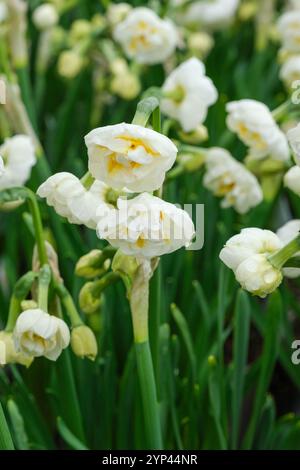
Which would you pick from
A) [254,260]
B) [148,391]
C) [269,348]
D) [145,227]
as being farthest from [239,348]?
[145,227]

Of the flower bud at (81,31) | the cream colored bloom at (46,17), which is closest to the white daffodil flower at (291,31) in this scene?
the flower bud at (81,31)

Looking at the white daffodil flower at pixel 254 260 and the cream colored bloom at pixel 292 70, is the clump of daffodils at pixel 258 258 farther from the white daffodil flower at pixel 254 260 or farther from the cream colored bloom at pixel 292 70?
the cream colored bloom at pixel 292 70

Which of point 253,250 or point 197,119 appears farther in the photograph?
point 197,119

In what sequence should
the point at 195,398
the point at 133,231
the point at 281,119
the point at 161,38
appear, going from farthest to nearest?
the point at 161,38 < the point at 281,119 < the point at 195,398 < the point at 133,231

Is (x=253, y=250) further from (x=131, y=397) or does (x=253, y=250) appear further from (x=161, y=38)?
(x=161, y=38)

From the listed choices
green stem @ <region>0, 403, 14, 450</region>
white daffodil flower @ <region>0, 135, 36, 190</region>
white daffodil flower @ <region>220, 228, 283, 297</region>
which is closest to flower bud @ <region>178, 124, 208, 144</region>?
white daffodil flower @ <region>0, 135, 36, 190</region>

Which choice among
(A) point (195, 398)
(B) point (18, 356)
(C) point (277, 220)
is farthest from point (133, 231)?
(C) point (277, 220)

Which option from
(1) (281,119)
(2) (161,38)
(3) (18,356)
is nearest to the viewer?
(3) (18,356)

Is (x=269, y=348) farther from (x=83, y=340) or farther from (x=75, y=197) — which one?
(x=75, y=197)
